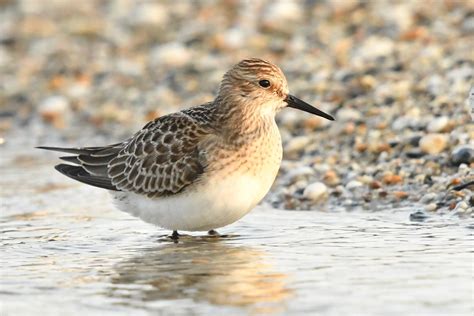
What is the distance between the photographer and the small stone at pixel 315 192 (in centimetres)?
935

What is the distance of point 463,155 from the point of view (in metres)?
9.24

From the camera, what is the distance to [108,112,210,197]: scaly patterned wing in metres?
8.13

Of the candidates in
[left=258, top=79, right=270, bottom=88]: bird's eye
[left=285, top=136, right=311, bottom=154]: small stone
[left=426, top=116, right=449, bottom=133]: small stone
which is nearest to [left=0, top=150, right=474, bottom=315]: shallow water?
[left=258, top=79, right=270, bottom=88]: bird's eye

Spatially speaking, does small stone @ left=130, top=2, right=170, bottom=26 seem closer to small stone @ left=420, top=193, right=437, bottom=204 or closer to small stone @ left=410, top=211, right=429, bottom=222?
small stone @ left=420, top=193, right=437, bottom=204

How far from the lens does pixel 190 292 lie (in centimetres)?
646

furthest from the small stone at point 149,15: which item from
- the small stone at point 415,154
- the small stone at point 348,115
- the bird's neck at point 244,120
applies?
the bird's neck at point 244,120

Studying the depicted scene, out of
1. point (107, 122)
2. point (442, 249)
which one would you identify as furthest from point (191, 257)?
point (107, 122)

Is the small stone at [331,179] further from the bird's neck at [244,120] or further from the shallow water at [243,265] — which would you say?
the bird's neck at [244,120]

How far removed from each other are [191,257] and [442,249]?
5.84ft

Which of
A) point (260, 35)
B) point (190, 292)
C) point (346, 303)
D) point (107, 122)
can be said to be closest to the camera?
Answer: point (346, 303)

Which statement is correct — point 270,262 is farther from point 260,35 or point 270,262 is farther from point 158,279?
point 260,35

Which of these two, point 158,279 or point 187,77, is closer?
point 158,279

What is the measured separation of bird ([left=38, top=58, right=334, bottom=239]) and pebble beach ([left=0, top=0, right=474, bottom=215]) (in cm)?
129

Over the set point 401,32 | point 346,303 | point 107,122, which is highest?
point 401,32
